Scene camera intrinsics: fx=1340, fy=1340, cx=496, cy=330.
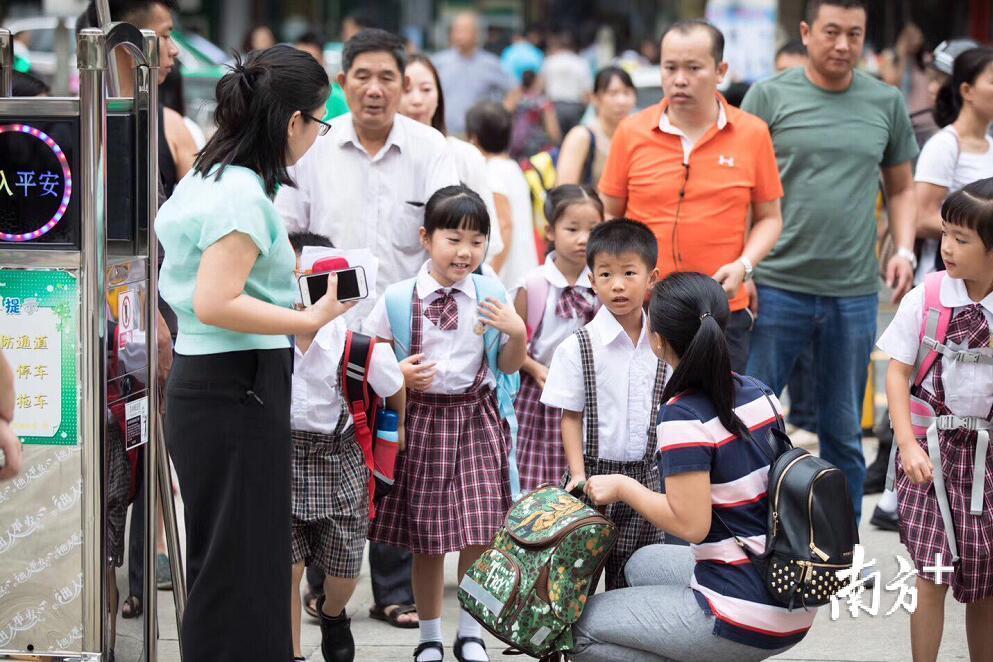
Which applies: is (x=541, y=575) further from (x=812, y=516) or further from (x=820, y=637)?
(x=820, y=637)

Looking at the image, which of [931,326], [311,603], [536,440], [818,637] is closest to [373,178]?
[536,440]

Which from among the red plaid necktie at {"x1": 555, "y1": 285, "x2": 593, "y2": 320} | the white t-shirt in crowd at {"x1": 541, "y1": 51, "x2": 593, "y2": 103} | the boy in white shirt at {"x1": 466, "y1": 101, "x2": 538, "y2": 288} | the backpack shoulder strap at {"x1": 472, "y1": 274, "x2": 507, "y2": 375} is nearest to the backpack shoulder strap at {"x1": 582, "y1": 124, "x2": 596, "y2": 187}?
the boy in white shirt at {"x1": 466, "y1": 101, "x2": 538, "y2": 288}

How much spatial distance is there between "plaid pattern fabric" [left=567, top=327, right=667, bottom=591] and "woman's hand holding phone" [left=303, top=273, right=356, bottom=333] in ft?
3.04

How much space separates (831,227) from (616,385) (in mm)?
1506

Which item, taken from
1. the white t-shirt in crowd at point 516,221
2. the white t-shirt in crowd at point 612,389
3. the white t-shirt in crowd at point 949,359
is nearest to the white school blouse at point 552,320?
the white t-shirt in crowd at point 612,389

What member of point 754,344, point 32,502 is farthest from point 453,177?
point 32,502

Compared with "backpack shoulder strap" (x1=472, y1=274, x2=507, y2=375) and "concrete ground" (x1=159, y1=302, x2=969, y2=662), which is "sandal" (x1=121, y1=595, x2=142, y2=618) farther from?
"backpack shoulder strap" (x1=472, y1=274, x2=507, y2=375)

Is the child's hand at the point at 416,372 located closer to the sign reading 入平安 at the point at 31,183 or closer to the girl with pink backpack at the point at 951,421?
the sign reading 入平安 at the point at 31,183

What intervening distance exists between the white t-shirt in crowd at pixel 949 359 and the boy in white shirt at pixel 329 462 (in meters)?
1.43

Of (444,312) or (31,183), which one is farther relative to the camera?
(444,312)

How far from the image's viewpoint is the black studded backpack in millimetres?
3078

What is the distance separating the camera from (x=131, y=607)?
3.64 m

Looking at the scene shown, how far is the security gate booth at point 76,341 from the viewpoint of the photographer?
134 inches

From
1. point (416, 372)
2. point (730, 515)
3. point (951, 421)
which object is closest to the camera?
point (730, 515)
